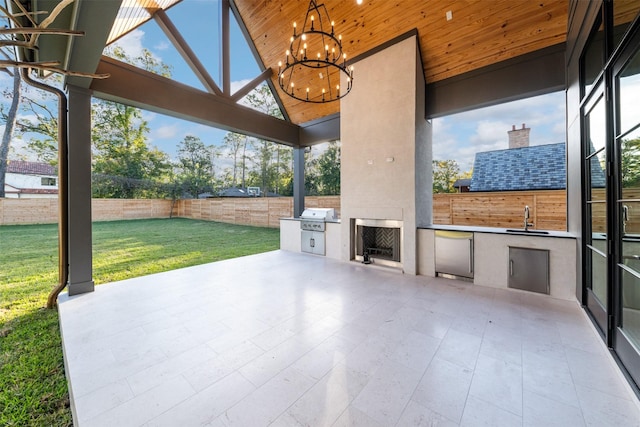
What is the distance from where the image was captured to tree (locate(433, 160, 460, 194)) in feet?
27.9

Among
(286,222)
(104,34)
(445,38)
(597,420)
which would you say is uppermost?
(445,38)

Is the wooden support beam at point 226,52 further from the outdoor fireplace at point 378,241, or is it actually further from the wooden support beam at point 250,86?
the outdoor fireplace at point 378,241

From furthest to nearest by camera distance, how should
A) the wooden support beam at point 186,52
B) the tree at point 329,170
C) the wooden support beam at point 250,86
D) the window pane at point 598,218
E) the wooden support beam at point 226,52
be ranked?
the tree at point 329,170, the wooden support beam at point 250,86, the wooden support beam at point 226,52, the wooden support beam at point 186,52, the window pane at point 598,218

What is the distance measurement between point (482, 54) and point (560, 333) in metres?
3.86

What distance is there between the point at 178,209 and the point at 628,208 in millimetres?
15764

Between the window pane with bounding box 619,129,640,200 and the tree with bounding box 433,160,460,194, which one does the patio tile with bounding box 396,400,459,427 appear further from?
the tree with bounding box 433,160,460,194

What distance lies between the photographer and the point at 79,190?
3316 mm

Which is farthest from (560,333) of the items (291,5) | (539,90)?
(291,5)

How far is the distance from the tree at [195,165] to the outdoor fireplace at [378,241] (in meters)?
11.7

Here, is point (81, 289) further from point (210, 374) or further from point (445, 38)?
point (445, 38)

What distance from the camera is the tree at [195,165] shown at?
13.9 m

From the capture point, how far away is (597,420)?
1.42m

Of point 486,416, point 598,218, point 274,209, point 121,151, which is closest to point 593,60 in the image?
point 598,218

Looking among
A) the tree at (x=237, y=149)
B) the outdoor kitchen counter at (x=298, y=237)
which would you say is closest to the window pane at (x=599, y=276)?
the outdoor kitchen counter at (x=298, y=237)
